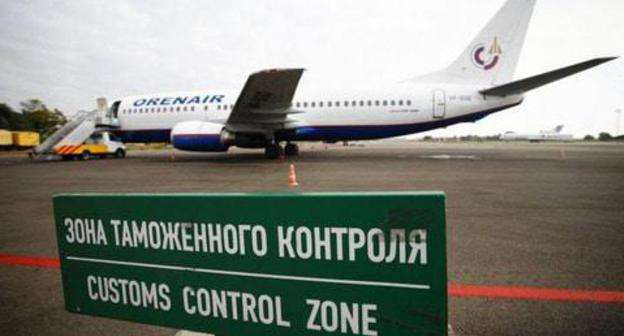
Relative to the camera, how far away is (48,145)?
18.4 meters

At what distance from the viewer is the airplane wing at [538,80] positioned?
1019 cm

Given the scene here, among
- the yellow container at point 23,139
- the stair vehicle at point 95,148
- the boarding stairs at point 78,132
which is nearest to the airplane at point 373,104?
the boarding stairs at point 78,132

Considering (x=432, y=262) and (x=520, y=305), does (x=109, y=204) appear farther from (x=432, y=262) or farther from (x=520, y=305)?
(x=520, y=305)

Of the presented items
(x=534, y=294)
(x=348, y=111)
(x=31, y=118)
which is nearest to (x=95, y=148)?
(x=348, y=111)

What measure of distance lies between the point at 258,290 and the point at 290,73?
11588mm

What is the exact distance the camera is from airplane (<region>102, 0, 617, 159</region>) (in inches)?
519

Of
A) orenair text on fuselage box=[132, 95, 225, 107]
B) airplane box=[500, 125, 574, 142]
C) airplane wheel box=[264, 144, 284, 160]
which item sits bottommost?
airplane box=[500, 125, 574, 142]

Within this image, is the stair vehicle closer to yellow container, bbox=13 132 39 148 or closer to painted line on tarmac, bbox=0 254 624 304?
painted line on tarmac, bbox=0 254 624 304

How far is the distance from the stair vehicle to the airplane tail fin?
19.6 m

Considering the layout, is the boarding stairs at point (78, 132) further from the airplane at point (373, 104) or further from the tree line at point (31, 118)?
the tree line at point (31, 118)

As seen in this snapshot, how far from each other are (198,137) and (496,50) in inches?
552

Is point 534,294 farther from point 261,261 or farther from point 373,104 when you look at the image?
point 373,104

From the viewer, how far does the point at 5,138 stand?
37.8 m

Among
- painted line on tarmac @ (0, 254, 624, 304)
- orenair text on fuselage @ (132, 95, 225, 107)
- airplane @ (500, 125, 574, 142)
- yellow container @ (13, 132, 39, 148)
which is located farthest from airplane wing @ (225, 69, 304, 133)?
airplane @ (500, 125, 574, 142)
